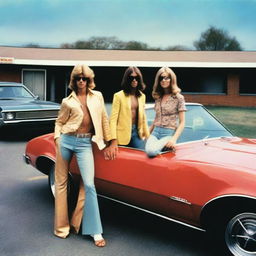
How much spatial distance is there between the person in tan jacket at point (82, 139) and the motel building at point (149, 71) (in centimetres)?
1773

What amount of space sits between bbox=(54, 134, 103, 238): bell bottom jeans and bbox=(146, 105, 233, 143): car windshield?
1050 millimetres

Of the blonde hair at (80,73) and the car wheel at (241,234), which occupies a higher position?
the blonde hair at (80,73)

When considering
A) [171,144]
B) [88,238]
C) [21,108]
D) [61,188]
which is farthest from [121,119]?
[21,108]

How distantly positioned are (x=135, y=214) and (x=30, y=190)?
1.81 metres

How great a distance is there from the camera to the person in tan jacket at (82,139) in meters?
3.41

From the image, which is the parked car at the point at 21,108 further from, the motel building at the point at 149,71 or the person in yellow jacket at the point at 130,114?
the motel building at the point at 149,71

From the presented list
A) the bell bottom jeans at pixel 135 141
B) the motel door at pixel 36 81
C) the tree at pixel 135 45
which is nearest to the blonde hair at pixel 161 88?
the bell bottom jeans at pixel 135 141

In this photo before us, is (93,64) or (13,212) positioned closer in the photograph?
(13,212)

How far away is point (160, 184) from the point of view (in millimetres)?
3250

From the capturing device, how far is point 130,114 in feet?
12.3

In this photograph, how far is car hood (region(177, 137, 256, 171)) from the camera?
305 centimetres

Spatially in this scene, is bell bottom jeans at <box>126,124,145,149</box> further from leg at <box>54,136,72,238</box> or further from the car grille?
the car grille

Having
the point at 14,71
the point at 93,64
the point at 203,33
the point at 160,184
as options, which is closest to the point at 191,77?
the point at 93,64

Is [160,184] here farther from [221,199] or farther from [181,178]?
[221,199]
